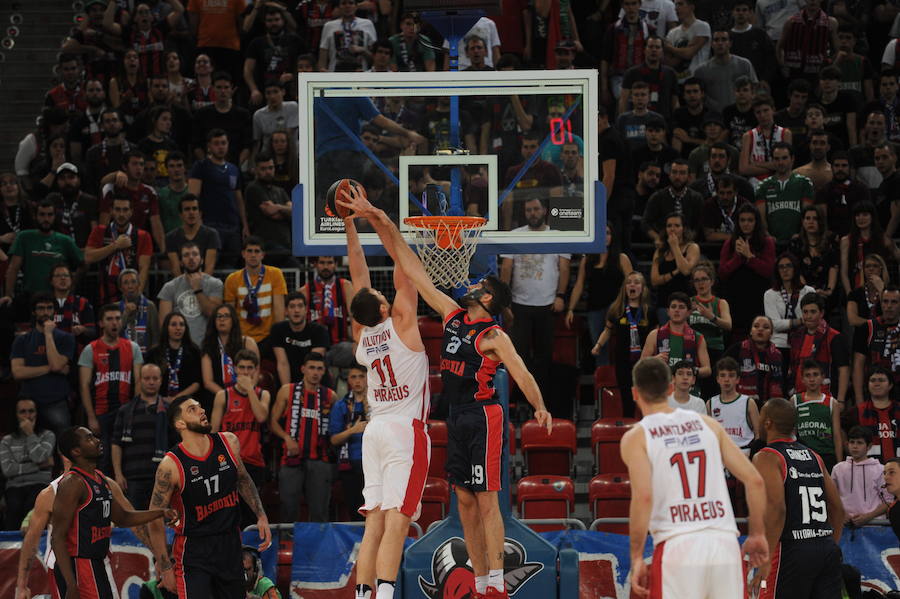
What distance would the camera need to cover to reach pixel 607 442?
1294 centimetres

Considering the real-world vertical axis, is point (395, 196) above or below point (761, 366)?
above

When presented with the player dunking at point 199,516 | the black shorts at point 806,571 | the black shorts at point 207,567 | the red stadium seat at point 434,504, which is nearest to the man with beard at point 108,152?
the red stadium seat at point 434,504

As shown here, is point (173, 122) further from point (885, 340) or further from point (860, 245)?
point (885, 340)

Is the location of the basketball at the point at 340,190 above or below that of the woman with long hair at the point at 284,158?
below

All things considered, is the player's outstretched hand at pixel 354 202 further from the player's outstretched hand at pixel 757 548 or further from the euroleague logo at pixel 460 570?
the player's outstretched hand at pixel 757 548

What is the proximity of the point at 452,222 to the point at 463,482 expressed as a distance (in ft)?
6.55

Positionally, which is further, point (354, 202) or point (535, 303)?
point (535, 303)

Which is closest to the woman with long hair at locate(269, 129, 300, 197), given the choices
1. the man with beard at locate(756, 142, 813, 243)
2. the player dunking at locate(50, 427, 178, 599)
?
the man with beard at locate(756, 142, 813, 243)

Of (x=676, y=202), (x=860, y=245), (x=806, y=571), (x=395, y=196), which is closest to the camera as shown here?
(x=806, y=571)

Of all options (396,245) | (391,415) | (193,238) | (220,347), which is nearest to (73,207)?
(193,238)

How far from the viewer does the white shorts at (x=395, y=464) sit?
8.59 meters

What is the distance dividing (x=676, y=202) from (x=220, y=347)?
207 inches

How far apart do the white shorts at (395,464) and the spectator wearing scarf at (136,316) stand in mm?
5607

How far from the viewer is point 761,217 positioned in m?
14.1
